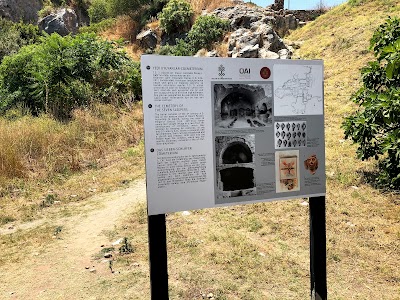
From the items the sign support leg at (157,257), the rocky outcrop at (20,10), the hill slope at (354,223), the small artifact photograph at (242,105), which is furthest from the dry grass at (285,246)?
the rocky outcrop at (20,10)

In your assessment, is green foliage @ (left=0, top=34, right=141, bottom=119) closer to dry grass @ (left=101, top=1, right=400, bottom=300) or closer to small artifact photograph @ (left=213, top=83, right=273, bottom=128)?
dry grass @ (left=101, top=1, right=400, bottom=300)

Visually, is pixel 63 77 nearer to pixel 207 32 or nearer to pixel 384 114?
pixel 207 32

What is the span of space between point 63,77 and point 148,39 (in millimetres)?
9258

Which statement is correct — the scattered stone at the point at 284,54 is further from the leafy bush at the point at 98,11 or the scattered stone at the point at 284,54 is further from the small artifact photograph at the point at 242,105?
the leafy bush at the point at 98,11

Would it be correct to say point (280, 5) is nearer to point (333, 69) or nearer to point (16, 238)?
point (333, 69)

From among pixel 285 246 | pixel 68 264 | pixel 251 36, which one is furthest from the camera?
pixel 251 36

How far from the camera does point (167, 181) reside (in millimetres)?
2127

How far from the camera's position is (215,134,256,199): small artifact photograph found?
7.39ft

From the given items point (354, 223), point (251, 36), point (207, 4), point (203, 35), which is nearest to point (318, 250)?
point (354, 223)

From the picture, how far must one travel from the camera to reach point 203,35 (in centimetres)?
1402

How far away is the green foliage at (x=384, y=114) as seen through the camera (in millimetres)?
3902

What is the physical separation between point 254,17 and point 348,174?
1095cm

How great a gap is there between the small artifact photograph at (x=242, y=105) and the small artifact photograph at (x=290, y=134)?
9cm

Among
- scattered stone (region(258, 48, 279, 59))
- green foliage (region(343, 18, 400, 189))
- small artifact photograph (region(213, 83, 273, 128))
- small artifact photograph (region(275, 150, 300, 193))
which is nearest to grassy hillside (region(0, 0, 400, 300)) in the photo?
green foliage (region(343, 18, 400, 189))
